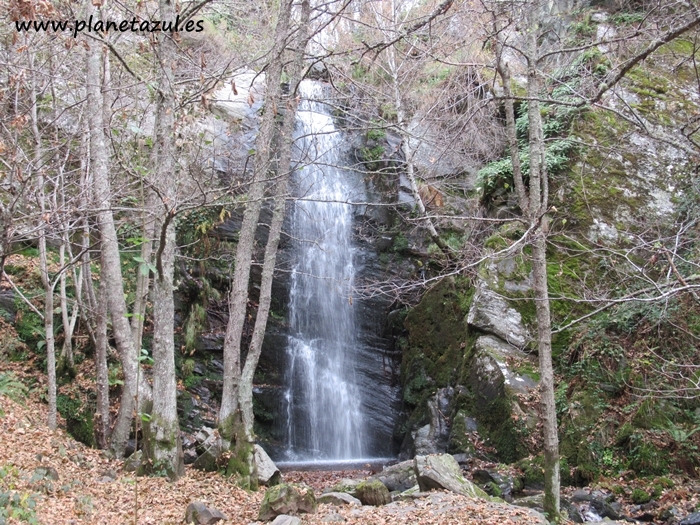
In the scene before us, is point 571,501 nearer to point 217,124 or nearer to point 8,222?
point 8,222

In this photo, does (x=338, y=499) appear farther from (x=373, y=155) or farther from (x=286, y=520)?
(x=373, y=155)

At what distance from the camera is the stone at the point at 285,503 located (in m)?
5.32

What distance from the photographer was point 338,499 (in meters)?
6.16

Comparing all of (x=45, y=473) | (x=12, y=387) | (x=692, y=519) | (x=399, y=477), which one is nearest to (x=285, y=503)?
(x=45, y=473)

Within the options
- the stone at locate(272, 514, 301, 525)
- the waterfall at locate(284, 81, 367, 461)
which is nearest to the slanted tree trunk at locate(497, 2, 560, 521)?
the stone at locate(272, 514, 301, 525)

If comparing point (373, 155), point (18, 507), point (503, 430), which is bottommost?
point (503, 430)

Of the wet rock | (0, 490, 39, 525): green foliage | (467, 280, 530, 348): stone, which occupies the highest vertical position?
(467, 280, 530, 348): stone

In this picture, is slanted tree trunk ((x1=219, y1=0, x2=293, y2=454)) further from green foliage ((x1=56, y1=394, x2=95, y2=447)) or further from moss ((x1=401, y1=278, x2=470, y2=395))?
moss ((x1=401, y1=278, x2=470, y2=395))

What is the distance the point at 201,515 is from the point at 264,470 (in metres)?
A: 2.17

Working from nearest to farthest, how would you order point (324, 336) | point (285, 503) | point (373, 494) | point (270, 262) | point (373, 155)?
point (285, 503) < point (373, 494) < point (270, 262) < point (324, 336) < point (373, 155)

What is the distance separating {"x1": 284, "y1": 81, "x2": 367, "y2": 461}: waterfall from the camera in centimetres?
1153

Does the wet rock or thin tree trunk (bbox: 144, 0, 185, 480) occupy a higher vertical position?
thin tree trunk (bbox: 144, 0, 185, 480)

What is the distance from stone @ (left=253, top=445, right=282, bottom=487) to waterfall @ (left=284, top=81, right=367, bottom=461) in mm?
3956

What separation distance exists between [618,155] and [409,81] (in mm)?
5415
